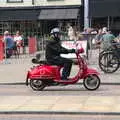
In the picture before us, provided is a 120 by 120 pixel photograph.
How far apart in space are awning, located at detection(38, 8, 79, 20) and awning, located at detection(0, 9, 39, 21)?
547mm

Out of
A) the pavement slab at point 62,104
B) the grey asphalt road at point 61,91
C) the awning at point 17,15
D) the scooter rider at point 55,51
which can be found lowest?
the grey asphalt road at point 61,91

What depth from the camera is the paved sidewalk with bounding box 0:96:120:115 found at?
11.8 m

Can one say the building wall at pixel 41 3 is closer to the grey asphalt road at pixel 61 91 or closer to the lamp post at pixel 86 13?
the lamp post at pixel 86 13

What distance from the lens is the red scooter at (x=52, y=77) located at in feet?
51.5

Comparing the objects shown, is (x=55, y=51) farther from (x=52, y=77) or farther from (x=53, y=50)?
(x=52, y=77)

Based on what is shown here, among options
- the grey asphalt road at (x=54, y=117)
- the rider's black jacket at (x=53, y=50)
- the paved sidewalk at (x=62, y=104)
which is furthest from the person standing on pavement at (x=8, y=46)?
the grey asphalt road at (x=54, y=117)

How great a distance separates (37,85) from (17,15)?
96.2ft

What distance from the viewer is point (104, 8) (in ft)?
141

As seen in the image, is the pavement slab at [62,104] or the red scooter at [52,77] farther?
the red scooter at [52,77]

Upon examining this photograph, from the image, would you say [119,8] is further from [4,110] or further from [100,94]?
[4,110]

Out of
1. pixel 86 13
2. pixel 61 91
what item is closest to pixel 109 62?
pixel 61 91

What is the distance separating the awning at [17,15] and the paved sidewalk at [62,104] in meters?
30.8

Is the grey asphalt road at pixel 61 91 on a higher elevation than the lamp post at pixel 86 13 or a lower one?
lower

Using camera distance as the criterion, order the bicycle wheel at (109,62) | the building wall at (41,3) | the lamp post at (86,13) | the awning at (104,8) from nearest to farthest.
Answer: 1. the bicycle wheel at (109,62)
2. the lamp post at (86,13)
3. the awning at (104,8)
4. the building wall at (41,3)
